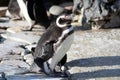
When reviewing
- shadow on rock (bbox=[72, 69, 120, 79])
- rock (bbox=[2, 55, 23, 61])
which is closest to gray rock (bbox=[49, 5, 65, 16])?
rock (bbox=[2, 55, 23, 61])

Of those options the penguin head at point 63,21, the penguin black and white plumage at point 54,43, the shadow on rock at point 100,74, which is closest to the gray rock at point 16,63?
the penguin black and white plumage at point 54,43

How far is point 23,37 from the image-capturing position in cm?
766

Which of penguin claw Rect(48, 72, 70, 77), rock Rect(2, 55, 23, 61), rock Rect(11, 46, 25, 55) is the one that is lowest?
rock Rect(11, 46, 25, 55)

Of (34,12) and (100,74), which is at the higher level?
(34,12)

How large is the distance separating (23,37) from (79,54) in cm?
152

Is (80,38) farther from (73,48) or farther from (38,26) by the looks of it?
(38,26)

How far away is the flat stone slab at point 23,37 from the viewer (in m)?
7.44

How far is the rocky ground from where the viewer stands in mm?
5641

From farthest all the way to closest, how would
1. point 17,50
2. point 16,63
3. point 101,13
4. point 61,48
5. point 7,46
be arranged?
1. point 101,13
2. point 7,46
3. point 17,50
4. point 16,63
5. point 61,48

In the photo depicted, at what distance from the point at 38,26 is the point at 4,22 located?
0.80 metres

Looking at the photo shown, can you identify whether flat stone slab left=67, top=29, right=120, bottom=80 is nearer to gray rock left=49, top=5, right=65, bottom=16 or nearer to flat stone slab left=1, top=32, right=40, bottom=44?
flat stone slab left=1, top=32, right=40, bottom=44

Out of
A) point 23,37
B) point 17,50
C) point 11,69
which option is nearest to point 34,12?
point 23,37

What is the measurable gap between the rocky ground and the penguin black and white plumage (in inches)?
8.0

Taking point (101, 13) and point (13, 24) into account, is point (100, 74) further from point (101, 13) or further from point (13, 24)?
point (13, 24)
